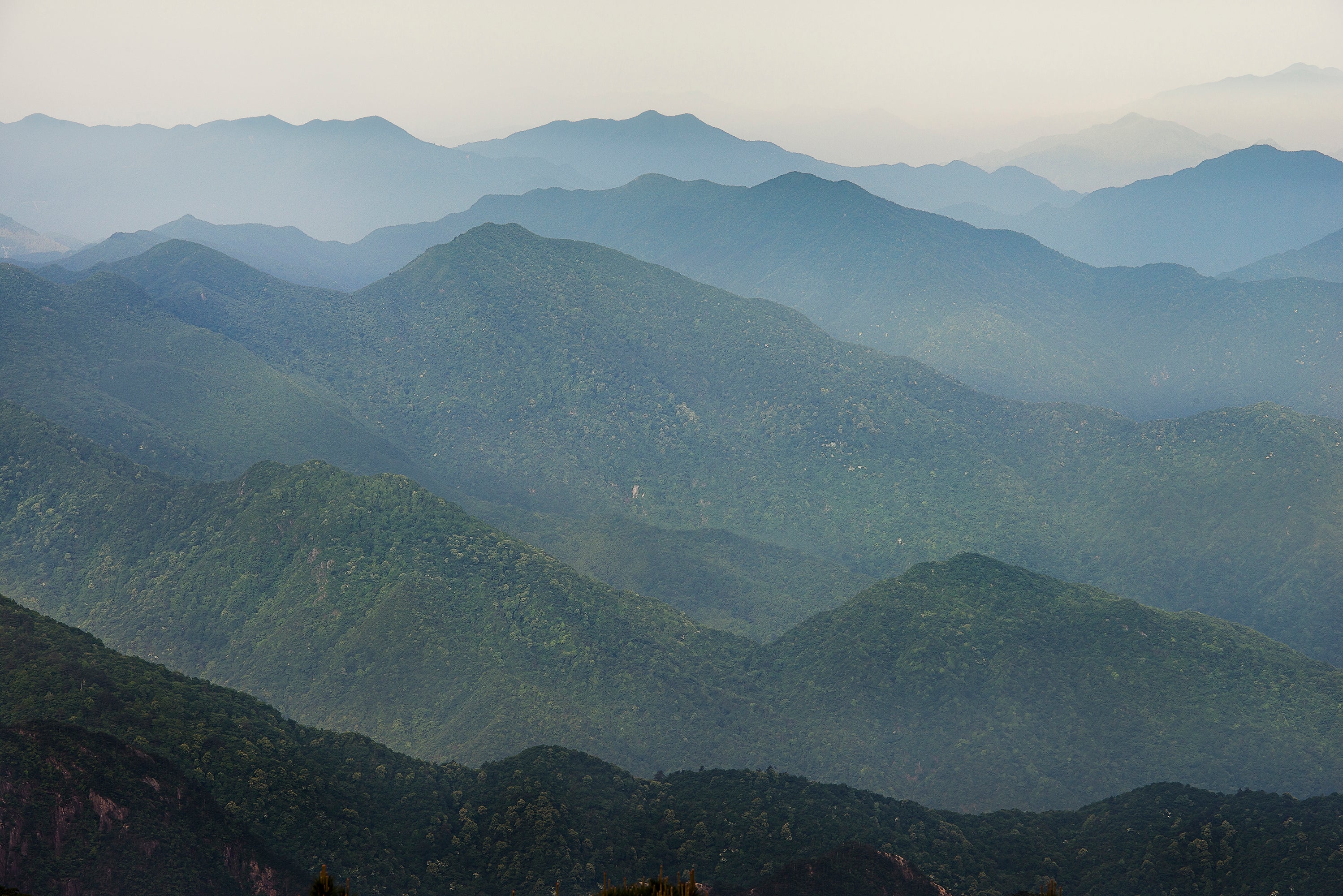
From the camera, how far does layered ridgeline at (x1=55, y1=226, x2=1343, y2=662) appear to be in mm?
112188

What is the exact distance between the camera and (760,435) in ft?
459

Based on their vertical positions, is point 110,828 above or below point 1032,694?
above

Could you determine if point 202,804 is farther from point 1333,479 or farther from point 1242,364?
point 1242,364

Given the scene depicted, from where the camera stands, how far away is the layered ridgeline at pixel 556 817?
40.8 meters

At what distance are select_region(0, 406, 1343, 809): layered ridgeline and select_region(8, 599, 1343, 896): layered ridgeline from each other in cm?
1433

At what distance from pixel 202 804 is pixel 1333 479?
121328mm

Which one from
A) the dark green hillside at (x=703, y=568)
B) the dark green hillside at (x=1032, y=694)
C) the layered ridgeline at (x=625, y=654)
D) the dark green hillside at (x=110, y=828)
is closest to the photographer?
the dark green hillside at (x=110, y=828)

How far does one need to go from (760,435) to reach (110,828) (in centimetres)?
11116

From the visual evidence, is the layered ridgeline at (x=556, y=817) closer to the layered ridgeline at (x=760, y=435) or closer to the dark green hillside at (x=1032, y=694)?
the dark green hillside at (x=1032, y=694)

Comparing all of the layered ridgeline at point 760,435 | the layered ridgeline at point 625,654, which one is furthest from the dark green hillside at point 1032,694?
the layered ridgeline at point 760,435

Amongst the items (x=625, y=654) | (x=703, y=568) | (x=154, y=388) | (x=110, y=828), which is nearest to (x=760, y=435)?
(x=703, y=568)

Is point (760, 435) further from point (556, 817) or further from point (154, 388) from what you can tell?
point (556, 817)

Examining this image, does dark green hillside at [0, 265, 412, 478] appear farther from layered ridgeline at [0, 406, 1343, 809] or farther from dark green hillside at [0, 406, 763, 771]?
layered ridgeline at [0, 406, 1343, 809]

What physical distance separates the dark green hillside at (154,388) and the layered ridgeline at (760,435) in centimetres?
1314
